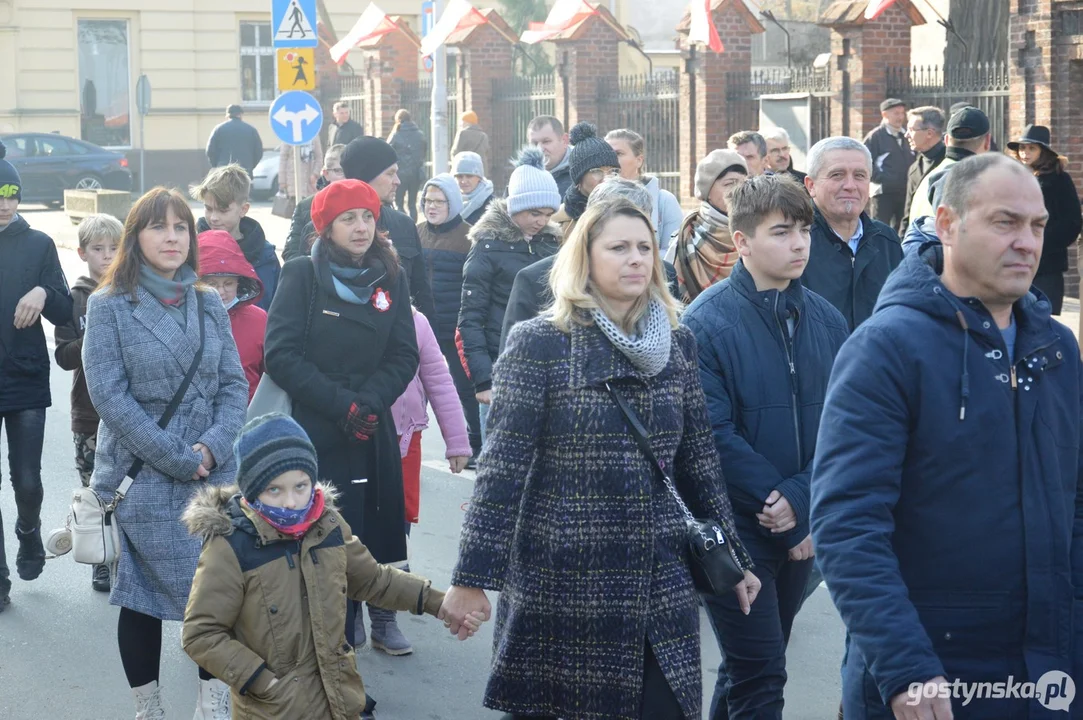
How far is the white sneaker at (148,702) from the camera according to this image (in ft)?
17.4

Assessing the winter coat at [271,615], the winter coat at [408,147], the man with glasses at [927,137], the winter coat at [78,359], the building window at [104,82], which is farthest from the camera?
the building window at [104,82]

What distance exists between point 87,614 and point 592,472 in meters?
3.93

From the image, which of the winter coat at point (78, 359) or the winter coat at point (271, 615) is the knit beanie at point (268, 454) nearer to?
the winter coat at point (271, 615)

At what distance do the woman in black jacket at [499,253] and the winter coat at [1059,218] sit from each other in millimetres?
5205

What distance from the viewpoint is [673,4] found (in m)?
44.6

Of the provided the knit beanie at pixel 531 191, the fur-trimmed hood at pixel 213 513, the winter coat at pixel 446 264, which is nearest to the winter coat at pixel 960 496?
the fur-trimmed hood at pixel 213 513

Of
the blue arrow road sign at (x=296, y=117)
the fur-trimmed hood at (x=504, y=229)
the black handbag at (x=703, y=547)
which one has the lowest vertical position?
the black handbag at (x=703, y=547)

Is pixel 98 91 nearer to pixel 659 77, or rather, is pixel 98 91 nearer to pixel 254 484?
pixel 659 77

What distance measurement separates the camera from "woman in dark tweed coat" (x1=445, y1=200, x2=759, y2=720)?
13.1 ft

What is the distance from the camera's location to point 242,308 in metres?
6.54

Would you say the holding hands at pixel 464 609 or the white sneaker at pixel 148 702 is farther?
the white sneaker at pixel 148 702

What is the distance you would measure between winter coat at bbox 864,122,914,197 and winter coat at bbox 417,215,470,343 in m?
8.17

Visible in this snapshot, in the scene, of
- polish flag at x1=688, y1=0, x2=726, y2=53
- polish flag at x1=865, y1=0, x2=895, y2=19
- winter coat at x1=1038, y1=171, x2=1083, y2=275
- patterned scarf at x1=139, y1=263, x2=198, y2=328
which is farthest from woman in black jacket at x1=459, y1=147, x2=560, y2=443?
polish flag at x1=688, y1=0, x2=726, y2=53

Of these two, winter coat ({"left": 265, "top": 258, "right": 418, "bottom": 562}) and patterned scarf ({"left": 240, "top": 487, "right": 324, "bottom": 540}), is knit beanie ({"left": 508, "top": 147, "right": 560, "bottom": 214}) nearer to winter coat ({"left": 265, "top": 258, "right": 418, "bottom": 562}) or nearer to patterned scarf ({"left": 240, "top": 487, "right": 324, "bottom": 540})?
winter coat ({"left": 265, "top": 258, "right": 418, "bottom": 562})
